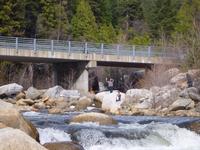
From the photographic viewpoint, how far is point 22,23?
51938mm

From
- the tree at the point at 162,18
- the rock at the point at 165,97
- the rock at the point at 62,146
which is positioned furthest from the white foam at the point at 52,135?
the tree at the point at 162,18

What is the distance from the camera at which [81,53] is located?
1700 inches

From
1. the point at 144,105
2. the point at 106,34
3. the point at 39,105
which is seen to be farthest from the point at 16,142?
the point at 106,34

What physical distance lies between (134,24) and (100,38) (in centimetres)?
1534

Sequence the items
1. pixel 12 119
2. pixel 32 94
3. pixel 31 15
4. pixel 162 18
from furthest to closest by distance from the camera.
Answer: pixel 162 18 < pixel 31 15 < pixel 32 94 < pixel 12 119

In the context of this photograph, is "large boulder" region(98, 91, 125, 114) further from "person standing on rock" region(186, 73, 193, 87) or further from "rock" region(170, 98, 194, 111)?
"person standing on rock" region(186, 73, 193, 87)

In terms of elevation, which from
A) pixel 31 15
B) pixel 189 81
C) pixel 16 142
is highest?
pixel 31 15

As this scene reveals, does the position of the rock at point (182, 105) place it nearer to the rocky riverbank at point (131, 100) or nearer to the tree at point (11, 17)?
the rocky riverbank at point (131, 100)

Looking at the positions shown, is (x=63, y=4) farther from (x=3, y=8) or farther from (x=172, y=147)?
(x=172, y=147)

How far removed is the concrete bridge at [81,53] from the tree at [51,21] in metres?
11.8

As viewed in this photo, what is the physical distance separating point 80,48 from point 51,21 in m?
15.1

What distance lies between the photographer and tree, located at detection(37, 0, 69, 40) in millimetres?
56906

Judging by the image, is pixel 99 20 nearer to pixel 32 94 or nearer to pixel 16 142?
pixel 32 94

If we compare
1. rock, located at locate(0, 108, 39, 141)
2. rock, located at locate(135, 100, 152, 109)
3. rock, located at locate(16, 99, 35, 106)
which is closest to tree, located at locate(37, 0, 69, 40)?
rock, located at locate(16, 99, 35, 106)
